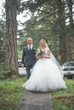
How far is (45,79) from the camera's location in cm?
550

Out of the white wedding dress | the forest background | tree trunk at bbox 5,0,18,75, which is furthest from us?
the forest background

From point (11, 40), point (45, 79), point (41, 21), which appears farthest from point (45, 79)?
point (41, 21)

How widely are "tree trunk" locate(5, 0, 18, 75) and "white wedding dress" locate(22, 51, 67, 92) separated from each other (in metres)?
2.29

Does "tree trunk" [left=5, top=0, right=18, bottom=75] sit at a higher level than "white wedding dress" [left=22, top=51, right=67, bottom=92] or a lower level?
higher

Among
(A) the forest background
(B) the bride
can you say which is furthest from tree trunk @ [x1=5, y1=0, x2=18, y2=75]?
(B) the bride

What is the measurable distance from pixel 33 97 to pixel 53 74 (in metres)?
1.42

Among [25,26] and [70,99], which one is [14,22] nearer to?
[70,99]

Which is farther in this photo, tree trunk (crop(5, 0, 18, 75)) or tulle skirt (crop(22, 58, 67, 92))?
tree trunk (crop(5, 0, 18, 75))

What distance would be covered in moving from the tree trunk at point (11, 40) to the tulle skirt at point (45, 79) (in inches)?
90.3

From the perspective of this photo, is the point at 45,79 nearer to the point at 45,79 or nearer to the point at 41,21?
the point at 45,79

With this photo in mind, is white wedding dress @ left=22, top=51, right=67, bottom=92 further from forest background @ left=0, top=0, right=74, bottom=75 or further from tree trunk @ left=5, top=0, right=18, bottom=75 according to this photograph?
forest background @ left=0, top=0, right=74, bottom=75

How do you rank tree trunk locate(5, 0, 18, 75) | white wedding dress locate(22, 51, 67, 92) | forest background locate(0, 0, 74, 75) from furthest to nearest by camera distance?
forest background locate(0, 0, 74, 75) < tree trunk locate(5, 0, 18, 75) < white wedding dress locate(22, 51, 67, 92)

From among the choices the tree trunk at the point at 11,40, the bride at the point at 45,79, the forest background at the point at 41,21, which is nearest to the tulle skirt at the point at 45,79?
the bride at the point at 45,79

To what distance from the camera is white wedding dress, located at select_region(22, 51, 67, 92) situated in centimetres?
538
